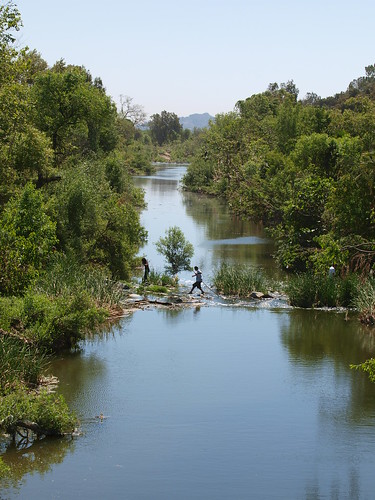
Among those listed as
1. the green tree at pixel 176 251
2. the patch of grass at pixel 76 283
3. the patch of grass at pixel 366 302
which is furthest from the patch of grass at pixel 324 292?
the patch of grass at pixel 76 283

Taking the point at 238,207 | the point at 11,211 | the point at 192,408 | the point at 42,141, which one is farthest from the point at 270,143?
the point at 192,408

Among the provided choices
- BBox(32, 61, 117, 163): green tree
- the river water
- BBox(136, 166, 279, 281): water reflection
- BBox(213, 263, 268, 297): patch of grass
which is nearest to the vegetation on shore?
BBox(136, 166, 279, 281): water reflection

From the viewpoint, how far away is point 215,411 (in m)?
21.7

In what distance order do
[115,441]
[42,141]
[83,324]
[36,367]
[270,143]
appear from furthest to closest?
[270,143] → [42,141] → [83,324] → [36,367] → [115,441]

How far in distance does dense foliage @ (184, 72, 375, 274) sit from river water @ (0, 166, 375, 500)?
482 centimetres

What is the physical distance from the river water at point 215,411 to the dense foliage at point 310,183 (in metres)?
4.82

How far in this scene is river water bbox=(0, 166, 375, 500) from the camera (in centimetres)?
1716

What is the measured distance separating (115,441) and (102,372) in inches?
239

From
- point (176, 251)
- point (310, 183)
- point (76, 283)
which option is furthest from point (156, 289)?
point (310, 183)

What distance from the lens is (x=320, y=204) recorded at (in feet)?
139

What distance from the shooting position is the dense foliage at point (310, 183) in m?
36.7

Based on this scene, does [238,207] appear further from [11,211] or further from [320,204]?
[11,211]

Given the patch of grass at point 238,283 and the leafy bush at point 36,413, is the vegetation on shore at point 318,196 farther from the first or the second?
the leafy bush at point 36,413

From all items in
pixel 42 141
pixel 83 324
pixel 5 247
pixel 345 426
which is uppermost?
pixel 42 141
